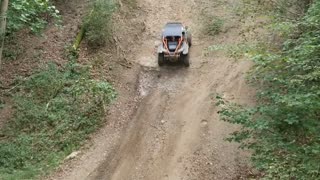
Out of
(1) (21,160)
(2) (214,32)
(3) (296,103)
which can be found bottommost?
(1) (21,160)

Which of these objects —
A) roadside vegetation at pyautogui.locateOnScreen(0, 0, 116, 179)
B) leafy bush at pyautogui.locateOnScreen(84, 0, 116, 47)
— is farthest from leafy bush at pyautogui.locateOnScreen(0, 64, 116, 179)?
leafy bush at pyautogui.locateOnScreen(84, 0, 116, 47)

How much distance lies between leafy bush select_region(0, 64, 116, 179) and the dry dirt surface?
760mm

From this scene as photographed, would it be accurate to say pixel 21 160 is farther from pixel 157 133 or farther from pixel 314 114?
pixel 314 114

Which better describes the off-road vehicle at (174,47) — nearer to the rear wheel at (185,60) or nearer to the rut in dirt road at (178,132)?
the rear wheel at (185,60)

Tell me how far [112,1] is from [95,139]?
795 centimetres

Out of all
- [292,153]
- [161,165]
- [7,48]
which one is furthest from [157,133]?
[7,48]

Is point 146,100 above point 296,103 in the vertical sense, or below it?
below

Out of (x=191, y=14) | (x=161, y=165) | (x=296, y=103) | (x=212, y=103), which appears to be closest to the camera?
(x=296, y=103)

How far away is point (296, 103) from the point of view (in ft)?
28.1

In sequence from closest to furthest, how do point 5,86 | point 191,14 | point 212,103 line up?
point 212,103
point 5,86
point 191,14

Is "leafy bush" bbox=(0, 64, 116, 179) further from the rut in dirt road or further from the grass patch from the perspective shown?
the grass patch

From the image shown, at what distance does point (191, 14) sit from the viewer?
24.2 m

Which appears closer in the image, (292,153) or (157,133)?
(292,153)

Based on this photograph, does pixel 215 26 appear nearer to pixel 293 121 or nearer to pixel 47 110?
pixel 47 110
